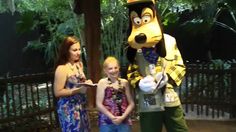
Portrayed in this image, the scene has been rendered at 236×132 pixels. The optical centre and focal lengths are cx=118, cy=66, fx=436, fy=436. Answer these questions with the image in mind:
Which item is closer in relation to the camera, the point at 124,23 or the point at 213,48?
the point at 124,23

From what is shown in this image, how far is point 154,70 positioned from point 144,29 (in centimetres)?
37

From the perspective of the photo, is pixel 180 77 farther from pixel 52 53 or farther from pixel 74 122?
pixel 52 53

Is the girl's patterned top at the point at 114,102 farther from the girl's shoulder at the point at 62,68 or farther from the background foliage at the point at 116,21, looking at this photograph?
the background foliage at the point at 116,21

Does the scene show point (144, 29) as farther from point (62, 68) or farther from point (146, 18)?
point (62, 68)

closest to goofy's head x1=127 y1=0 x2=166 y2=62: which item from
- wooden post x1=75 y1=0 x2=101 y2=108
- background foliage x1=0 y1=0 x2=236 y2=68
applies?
wooden post x1=75 y1=0 x2=101 y2=108

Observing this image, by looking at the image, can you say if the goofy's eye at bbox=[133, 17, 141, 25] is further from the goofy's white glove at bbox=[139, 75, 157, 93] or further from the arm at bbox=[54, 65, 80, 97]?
the arm at bbox=[54, 65, 80, 97]

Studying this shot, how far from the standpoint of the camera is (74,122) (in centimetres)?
419

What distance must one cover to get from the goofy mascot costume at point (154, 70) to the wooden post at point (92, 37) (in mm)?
3180

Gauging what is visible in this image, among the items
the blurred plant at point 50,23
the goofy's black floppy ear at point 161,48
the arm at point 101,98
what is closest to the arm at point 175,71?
the goofy's black floppy ear at point 161,48

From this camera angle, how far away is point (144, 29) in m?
3.76

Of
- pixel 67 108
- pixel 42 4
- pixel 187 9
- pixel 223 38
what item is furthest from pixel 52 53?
pixel 67 108

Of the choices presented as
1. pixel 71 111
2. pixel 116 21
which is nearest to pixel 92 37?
pixel 116 21

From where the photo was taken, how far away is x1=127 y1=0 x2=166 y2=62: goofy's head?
3709 mm

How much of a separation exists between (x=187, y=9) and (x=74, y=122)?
8.02m
